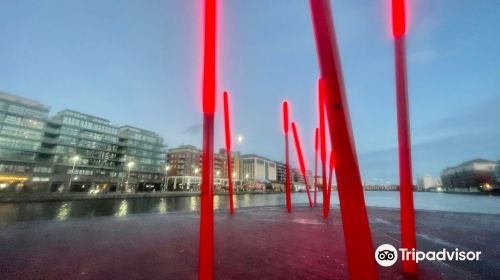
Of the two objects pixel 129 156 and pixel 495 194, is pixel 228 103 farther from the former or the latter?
pixel 495 194

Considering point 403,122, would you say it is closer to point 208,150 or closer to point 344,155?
point 344,155

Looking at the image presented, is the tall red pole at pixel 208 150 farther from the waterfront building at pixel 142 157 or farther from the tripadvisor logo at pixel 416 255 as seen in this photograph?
the waterfront building at pixel 142 157

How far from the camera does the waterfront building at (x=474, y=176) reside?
99375mm

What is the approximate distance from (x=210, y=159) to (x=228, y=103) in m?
10.1

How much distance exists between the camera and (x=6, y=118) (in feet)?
193

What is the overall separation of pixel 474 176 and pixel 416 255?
150 meters

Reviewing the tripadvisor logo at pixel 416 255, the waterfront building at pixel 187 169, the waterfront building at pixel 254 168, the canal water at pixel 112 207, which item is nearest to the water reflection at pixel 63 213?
the canal water at pixel 112 207

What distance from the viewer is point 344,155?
146 cm

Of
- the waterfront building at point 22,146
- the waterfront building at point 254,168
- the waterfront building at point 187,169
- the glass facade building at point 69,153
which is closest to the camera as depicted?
the waterfront building at point 22,146

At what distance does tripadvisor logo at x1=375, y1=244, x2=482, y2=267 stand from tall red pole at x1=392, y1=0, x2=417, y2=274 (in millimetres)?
495

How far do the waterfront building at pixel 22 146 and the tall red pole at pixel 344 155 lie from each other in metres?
75.2

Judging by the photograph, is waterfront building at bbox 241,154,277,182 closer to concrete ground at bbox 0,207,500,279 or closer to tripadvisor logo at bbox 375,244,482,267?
concrete ground at bbox 0,207,500,279

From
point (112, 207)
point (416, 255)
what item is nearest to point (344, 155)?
point (416, 255)

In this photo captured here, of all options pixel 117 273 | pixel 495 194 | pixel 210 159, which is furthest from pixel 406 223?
pixel 495 194
